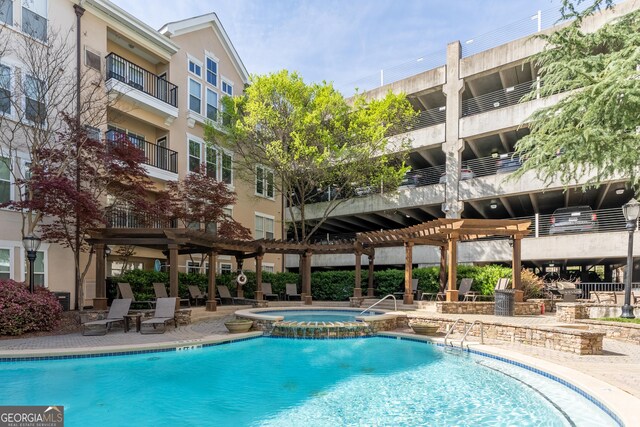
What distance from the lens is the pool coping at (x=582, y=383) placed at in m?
4.82

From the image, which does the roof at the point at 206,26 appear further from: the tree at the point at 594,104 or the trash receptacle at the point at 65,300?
the tree at the point at 594,104

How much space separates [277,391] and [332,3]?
16.5 meters

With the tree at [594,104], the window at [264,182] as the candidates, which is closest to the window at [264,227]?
the window at [264,182]

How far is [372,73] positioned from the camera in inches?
1026

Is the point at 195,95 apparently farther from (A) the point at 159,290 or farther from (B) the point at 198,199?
(A) the point at 159,290

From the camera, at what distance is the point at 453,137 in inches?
875

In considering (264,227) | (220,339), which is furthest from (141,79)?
(220,339)

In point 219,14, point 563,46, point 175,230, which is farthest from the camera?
point 219,14

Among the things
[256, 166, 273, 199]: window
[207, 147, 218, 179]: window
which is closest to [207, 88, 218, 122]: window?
[207, 147, 218, 179]: window

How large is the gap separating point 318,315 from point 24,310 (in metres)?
9.29

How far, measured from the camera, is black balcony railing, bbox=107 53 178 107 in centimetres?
1670

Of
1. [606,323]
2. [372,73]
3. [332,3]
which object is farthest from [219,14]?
[606,323]

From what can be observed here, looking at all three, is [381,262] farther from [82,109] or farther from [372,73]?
[82,109]

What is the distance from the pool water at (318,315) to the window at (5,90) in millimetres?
10765
